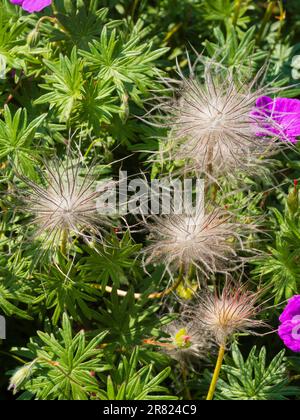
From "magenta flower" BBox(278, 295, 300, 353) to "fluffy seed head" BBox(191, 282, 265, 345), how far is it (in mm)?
58

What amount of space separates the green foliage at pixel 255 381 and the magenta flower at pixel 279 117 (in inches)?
21.4

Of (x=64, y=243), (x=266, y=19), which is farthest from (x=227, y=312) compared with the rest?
(x=266, y=19)

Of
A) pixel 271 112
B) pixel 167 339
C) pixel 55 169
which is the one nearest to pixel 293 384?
pixel 167 339

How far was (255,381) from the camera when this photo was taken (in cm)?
184

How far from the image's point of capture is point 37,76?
2141 mm

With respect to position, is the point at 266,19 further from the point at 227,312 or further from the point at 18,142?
the point at 227,312

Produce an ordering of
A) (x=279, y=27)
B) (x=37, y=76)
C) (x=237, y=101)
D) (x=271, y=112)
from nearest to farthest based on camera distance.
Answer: (x=237, y=101)
(x=271, y=112)
(x=37, y=76)
(x=279, y=27)

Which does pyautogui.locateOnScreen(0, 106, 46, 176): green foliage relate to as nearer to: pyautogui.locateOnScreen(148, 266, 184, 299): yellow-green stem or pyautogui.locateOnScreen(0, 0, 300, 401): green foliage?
pyautogui.locateOnScreen(0, 0, 300, 401): green foliage

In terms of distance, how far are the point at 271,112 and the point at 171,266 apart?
47 centimetres

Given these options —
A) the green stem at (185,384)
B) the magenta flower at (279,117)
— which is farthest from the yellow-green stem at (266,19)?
the green stem at (185,384)

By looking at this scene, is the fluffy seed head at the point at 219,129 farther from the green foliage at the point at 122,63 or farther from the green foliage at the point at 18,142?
the green foliage at the point at 18,142

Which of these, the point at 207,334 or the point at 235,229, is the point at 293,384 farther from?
the point at 235,229

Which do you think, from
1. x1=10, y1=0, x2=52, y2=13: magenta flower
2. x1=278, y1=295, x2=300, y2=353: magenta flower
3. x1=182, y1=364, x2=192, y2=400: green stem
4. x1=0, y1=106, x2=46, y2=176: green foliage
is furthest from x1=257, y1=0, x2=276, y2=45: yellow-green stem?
x1=182, y1=364, x2=192, y2=400: green stem

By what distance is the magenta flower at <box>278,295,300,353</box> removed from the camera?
176 centimetres
